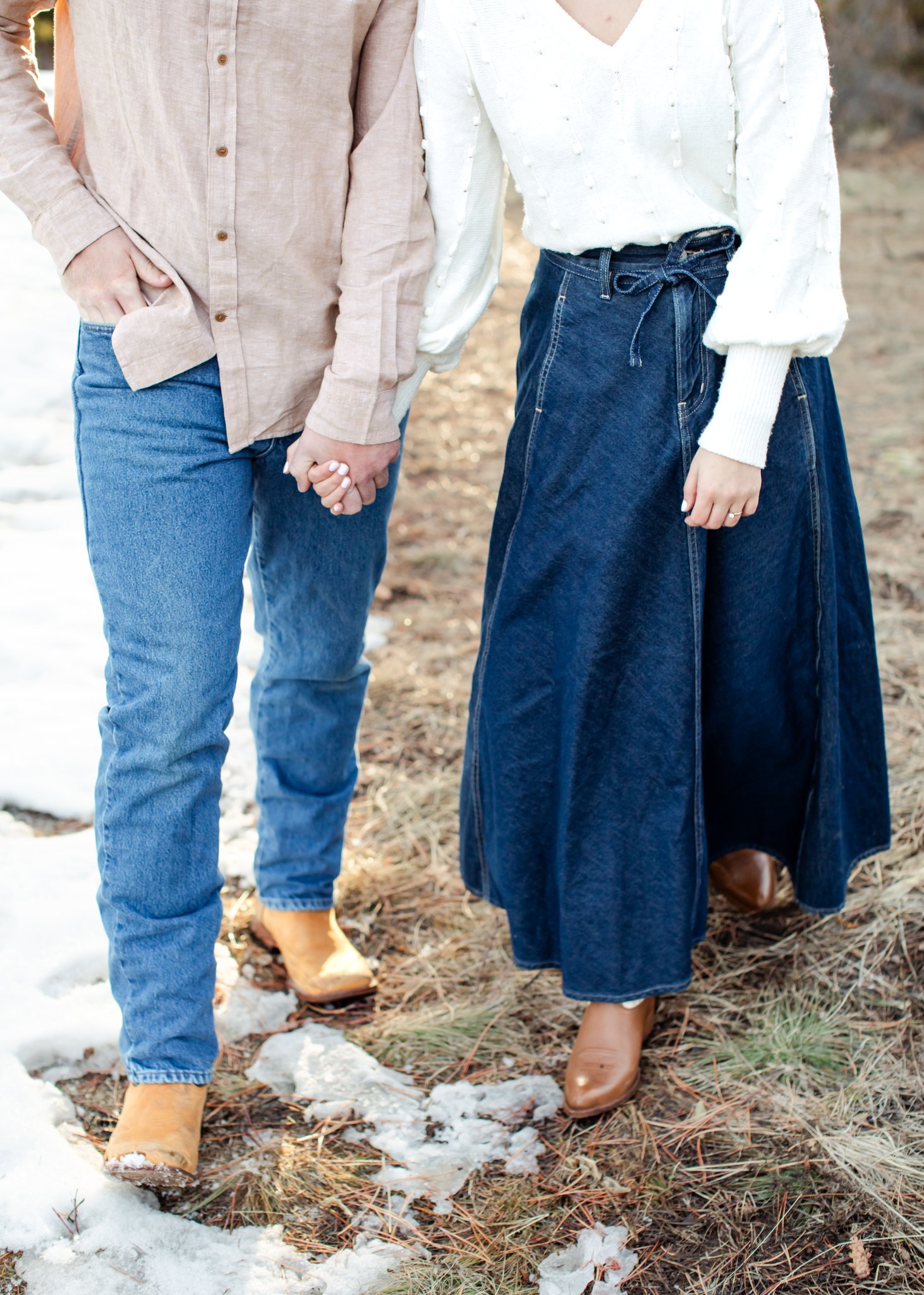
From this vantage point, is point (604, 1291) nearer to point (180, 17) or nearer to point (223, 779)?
point (223, 779)

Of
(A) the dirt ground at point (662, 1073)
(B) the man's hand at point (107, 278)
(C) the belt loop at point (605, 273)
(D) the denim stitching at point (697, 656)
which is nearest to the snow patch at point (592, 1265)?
(A) the dirt ground at point (662, 1073)

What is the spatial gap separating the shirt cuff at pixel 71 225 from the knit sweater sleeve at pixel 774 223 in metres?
0.76

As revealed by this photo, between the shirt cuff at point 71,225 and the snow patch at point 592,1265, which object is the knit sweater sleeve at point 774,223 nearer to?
the shirt cuff at point 71,225

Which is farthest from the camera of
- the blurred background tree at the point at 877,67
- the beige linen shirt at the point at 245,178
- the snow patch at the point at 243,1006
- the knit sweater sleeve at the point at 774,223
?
the blurred background tree at the point at 877,67

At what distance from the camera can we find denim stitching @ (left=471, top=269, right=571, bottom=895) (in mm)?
1540

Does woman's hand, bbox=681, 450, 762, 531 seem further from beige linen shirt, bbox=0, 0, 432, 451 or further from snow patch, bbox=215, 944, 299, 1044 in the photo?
snow patch, bbox=215, 944, 299, 1044

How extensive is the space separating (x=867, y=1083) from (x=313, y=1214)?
792mm

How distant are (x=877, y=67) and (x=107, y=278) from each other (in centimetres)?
873

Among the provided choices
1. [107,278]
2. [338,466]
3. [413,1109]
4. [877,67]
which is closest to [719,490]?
[338,466]

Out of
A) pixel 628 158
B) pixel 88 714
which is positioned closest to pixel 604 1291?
pixel 628 158

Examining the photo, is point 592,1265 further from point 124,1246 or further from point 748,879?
point 748,879

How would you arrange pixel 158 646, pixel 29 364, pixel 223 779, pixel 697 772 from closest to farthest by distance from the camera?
pixel 158 646 → pixel 697 772 → pixel 223 779 → pixel 29 364

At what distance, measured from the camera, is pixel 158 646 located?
147 centimetres

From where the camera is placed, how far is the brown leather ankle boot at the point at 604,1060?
1694 mm
